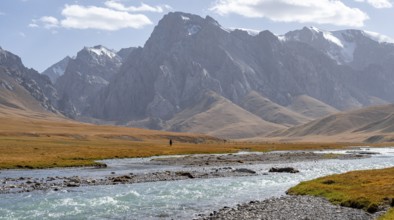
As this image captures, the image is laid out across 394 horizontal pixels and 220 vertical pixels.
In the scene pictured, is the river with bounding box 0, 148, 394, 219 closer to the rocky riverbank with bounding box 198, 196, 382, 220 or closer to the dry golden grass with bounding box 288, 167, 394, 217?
the rocky riverbank with bounding box 198, 196, 382, 220

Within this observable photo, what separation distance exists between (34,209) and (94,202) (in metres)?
6.11

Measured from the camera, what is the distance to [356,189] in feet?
165

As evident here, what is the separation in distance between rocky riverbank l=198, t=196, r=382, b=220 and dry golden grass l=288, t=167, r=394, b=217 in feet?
4.81

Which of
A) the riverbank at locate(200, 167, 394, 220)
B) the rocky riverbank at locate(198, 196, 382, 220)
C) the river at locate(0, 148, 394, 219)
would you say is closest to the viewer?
the rocky riverbank at locate(198, 196, 382, 220)

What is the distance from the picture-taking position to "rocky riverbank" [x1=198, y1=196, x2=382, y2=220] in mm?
38031

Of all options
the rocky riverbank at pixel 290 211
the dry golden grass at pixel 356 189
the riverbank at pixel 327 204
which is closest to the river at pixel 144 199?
the rocky riverbank at pixel 290 211

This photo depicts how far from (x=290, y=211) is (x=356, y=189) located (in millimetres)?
13441

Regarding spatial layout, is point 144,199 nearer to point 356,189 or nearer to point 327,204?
point 327,204

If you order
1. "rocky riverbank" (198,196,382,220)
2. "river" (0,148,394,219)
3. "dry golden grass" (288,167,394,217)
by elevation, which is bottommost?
"river" (0,148,394,219)

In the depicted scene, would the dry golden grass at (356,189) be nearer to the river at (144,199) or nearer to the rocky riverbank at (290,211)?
the rocky riverbank at (290,211)

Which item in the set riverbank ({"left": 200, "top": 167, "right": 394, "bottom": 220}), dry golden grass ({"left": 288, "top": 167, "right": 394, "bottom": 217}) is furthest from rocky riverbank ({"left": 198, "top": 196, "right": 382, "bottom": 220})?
dry golden grass ({"left": 288, "top": 167, "right": 394, "bottom": 217})

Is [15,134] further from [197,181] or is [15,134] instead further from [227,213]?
[227,213]

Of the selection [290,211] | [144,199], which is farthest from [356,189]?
[144,199]

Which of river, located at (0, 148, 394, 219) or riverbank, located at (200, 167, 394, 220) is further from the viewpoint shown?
river, located at (0, 148, 394, 219)
